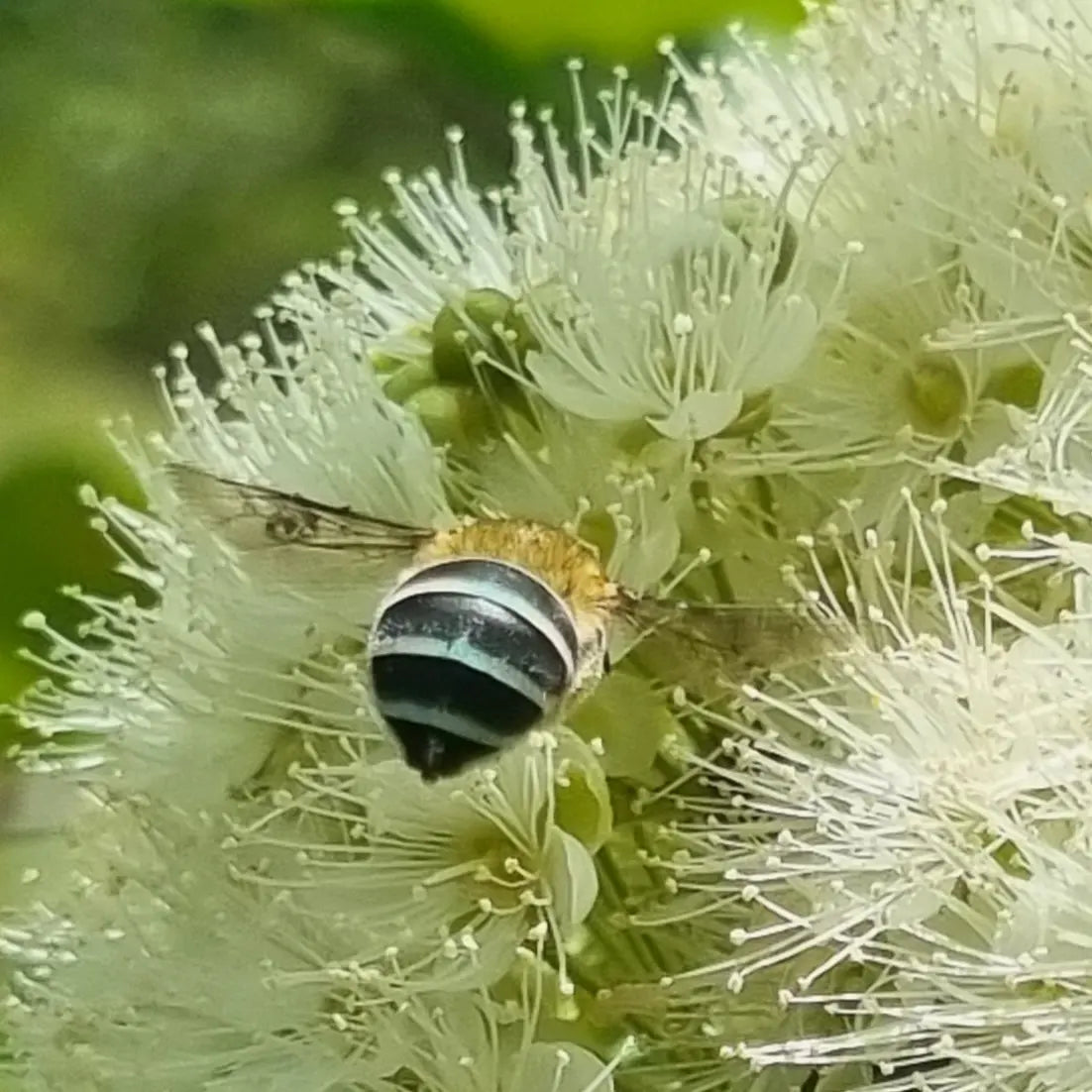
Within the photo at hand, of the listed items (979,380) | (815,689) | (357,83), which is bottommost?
(815,689)

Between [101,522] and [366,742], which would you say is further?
[101,522]

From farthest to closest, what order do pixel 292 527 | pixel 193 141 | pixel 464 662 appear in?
pixel 193 141 < pixel 292 527 < pixel 464 662

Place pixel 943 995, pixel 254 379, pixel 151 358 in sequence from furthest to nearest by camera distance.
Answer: pixel 151 358 → pixel 254 379 → pixel 943 995

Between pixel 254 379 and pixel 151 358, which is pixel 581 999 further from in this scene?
pixel 151 358

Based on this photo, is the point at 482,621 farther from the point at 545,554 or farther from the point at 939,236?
the point at 939,236

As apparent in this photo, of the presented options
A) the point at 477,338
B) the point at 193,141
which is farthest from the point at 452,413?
the point at 193,141

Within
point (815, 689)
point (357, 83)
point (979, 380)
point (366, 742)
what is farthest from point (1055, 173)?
point (357, 83)

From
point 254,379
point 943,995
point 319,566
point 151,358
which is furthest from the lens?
point 151,358

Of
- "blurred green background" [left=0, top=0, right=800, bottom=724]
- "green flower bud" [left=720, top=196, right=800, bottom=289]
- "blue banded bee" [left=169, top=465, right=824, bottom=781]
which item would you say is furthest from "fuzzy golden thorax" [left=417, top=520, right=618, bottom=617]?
"blurred green background" [left=0, top=0, right=800, bottom=724]
